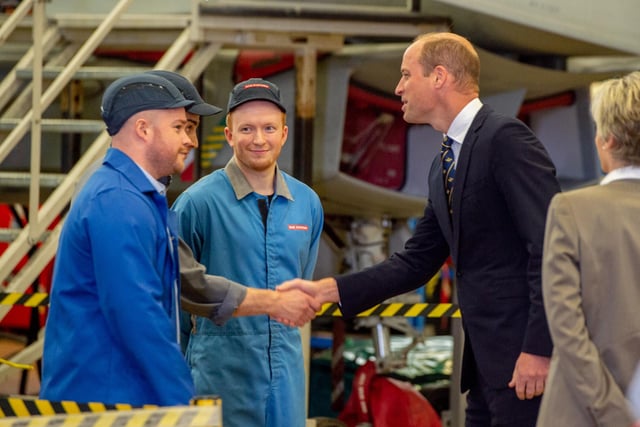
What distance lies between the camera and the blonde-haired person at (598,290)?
280 centimetres

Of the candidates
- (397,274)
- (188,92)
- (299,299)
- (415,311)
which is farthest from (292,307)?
(415,311)

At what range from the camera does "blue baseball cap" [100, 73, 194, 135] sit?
3.14m

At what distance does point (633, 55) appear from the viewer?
23.3ft

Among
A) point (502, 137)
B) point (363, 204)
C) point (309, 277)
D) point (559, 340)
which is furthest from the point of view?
point (363, 204)

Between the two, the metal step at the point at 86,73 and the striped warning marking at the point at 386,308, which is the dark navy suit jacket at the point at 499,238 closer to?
the striped warning marking at the point at 386,308

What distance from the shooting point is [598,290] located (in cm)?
286

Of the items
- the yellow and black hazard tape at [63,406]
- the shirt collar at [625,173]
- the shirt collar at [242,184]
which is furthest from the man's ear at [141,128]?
the shirt collar at [625,173]

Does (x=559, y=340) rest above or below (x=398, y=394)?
above

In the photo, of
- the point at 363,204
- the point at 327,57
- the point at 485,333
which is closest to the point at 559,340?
the point at 485,333

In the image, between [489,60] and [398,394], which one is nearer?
[398,394]

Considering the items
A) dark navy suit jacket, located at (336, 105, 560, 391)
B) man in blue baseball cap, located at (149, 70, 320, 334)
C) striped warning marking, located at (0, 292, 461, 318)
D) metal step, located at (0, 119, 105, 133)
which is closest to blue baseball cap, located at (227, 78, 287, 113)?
man in blue baseball cap, located at (149, 70, 320, 334)

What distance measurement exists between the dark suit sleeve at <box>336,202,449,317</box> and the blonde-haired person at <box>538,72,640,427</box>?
123 cm

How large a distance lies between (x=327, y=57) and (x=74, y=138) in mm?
1739

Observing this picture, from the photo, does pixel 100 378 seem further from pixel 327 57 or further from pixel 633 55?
pixel 633 55
